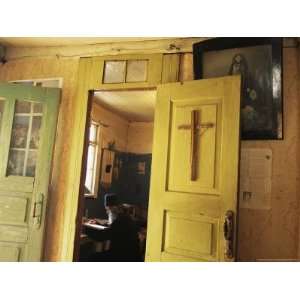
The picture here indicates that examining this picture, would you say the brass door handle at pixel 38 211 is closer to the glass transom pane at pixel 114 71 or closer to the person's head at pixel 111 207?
the glass transom pane at pixel 114 71

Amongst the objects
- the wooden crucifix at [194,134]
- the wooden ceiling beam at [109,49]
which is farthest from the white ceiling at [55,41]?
the wooden crucifix at [194,134]

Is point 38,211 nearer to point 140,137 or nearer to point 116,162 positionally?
point 116,162

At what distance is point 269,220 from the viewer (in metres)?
1.75

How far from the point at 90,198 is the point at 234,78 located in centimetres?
313

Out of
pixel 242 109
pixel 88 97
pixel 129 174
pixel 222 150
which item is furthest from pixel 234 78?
pixel 129 174

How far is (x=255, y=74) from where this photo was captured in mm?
1837

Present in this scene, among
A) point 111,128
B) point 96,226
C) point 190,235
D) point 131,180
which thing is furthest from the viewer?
point 131,180

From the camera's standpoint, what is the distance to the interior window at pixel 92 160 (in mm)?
4370

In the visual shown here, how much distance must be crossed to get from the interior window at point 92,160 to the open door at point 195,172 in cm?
267

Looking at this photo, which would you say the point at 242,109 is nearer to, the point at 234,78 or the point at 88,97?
the point at 234,78

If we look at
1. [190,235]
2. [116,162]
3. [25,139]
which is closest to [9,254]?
[25,139]

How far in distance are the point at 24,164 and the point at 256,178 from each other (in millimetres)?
1789

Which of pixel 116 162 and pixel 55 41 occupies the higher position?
pixel 55 41
